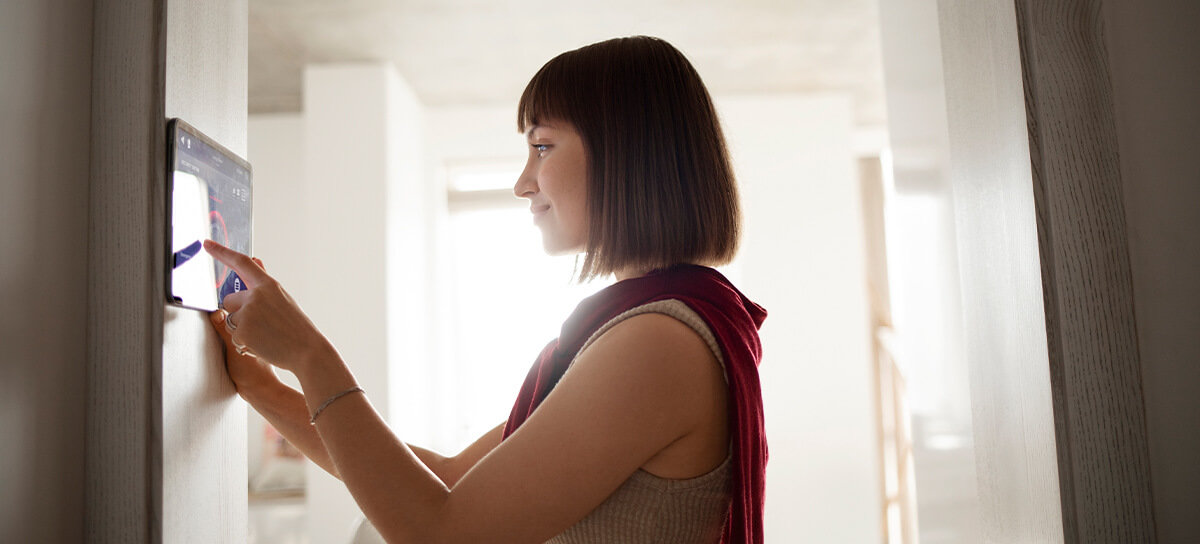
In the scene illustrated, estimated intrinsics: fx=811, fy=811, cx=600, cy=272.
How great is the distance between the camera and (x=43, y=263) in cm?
83

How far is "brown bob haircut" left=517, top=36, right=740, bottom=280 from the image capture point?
3.25 ft

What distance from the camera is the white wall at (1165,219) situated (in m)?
0.86

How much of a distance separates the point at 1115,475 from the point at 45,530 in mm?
1098

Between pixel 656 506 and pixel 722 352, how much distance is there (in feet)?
0.60

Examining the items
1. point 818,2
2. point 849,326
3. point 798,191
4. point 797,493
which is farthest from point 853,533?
point 818,2

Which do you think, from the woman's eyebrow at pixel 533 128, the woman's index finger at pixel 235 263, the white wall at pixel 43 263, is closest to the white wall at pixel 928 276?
the woman's eyebrow at pixel 533 128

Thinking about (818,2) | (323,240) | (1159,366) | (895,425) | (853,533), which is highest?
(818,2)

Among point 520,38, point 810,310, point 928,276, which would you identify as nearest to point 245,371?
point 928,276

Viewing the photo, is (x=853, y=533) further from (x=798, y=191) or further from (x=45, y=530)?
(x=45, y=530)

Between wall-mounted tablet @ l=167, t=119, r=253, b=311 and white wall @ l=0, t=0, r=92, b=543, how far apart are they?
3.6 inches

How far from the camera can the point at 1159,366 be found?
0.87 m

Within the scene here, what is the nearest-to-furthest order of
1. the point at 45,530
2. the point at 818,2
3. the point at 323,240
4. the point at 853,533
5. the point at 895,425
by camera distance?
1. the point at 45,530
2. the point at 818,2
3. the point at 323,240
4. the point at 853,533
5. the point at 895,425

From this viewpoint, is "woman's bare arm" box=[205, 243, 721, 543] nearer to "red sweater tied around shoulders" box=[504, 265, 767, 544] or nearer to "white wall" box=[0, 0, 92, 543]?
"red sweater tied around shoulders" box=[504, 265, 767, 544]

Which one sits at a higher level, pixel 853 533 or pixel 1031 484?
pixel 1031 484
